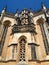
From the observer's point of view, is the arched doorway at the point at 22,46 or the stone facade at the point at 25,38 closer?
the stone facade at the point at 25,38

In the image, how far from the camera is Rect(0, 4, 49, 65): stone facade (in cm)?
1659

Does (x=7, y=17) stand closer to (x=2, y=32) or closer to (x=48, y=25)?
(x=2, y=32)

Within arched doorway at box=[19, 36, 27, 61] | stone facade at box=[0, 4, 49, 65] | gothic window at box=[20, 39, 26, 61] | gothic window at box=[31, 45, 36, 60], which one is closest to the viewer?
gothic window at box=[31, 45, 36, 60]

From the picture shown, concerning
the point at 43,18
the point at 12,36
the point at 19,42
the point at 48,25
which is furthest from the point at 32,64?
the point at 43,18

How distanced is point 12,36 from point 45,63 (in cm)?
558

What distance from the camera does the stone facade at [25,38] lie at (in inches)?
653

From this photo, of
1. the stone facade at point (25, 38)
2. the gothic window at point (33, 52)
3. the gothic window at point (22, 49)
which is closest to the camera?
the gothic window at point (33, 52)

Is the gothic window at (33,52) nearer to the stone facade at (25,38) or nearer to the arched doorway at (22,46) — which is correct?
the stone facade at (25,38)

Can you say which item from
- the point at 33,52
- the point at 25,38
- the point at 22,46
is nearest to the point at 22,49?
the point at 22,46

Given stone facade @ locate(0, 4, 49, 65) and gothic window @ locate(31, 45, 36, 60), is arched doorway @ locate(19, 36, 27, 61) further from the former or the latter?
gothic window @ locate(31, 45, 36, 60)

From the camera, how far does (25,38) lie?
18.6m

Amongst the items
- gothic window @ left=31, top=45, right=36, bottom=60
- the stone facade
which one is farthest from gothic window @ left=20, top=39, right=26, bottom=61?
gothic window @ left=31, top=45, right=36, bottom=60

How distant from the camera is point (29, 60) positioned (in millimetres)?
16016

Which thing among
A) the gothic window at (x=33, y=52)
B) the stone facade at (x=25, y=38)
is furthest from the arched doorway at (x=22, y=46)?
the gothic window at (x=33, y=52)
